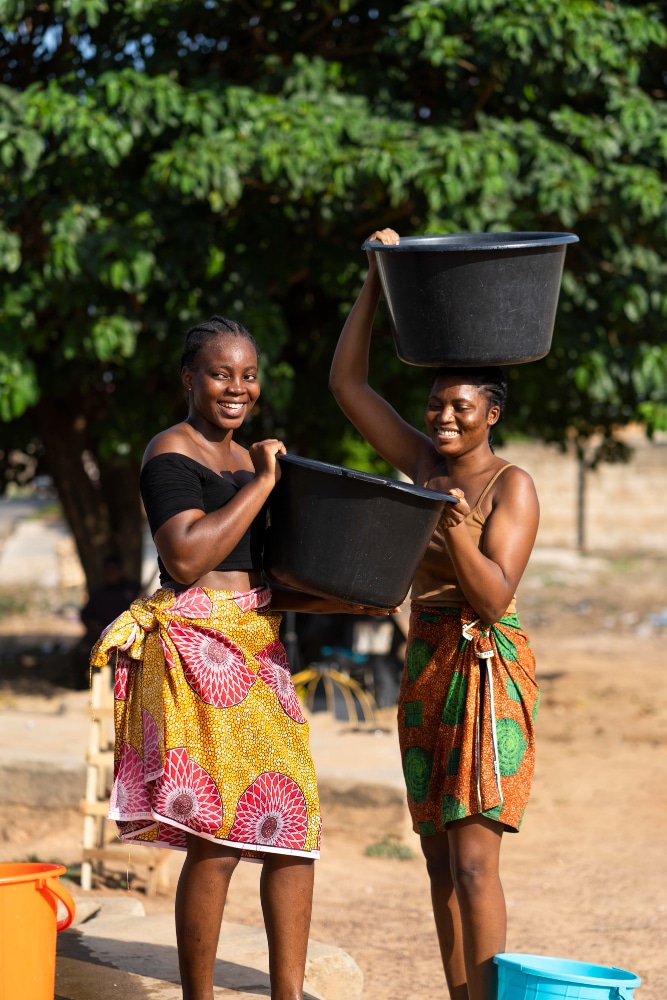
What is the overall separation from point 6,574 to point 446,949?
51.4 feet

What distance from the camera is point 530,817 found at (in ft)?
20.9

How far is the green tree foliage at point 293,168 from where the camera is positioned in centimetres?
618

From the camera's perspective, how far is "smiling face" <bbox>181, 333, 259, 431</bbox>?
263 centimetres

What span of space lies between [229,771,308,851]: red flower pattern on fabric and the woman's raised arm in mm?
854

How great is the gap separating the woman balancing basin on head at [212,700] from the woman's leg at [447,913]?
32 cm

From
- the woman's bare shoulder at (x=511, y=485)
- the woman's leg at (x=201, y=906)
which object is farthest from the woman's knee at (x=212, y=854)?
the woman's bare shoulder at (x=511, y=485)

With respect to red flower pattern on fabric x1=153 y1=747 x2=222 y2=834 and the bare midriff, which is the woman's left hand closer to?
the bare midriff

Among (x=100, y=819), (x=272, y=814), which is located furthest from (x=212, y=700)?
(x=100, y=819)

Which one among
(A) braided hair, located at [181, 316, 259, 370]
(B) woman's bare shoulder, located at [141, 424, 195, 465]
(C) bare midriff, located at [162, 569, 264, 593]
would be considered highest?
(A) braided hair, located at [181, 316, 259, 370]

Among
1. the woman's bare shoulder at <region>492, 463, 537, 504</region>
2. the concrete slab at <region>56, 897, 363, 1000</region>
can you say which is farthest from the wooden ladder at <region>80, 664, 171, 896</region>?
the woman's bare shoulder at <region>492, 463, 537, 504</region>

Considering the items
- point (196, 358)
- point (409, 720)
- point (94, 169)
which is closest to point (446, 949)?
point (409, 720)

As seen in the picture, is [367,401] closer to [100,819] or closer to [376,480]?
[376,480]

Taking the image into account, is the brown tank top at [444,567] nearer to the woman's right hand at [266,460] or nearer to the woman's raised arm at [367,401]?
the woman's raised arm at [367,401]

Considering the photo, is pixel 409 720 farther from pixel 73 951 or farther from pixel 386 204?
pixel 386 204
